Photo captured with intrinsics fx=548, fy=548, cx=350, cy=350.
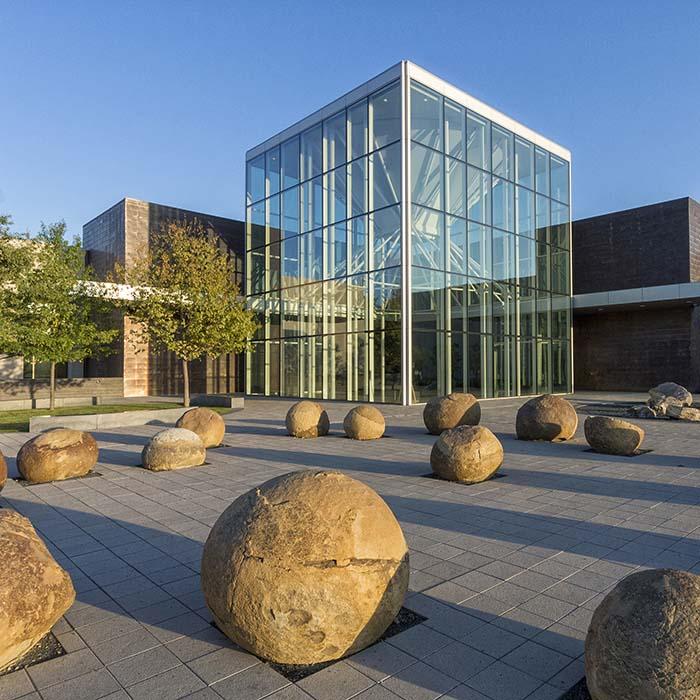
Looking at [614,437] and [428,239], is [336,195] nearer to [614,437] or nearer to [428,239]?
[428,239]

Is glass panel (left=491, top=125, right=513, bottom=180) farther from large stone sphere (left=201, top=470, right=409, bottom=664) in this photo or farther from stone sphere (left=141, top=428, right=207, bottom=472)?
large stone sphere (left=201, top=470, right=409, bottom=664)

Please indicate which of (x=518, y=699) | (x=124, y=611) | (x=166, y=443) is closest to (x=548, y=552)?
(x=518, y=699)

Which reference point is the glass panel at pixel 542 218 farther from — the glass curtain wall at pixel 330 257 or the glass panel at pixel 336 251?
the glass panel at pixel 336 251

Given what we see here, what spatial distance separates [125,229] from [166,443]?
28.0m

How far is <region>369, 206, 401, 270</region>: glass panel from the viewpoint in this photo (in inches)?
989

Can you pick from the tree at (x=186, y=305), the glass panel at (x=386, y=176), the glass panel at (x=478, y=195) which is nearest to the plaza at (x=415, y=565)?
the tree at (x=186, y=305)

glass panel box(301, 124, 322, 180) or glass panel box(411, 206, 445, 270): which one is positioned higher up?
glass panel box(301, 124, 322, 180)

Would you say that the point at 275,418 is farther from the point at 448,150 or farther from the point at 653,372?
the point at 653,372

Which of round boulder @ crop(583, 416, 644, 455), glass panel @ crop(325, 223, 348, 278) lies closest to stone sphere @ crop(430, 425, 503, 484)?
round boulder @ crop(583, 416, 644, 455)

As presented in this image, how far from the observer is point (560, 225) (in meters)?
33.8

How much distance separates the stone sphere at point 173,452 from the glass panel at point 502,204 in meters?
22.8

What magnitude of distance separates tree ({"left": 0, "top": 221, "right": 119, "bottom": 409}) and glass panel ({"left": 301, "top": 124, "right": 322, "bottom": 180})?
43.0 feet

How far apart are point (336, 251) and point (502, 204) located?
376 inches

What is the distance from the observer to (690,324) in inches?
1320
